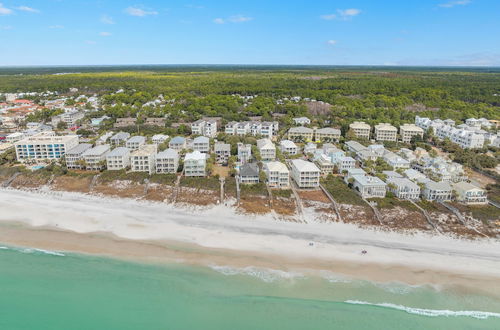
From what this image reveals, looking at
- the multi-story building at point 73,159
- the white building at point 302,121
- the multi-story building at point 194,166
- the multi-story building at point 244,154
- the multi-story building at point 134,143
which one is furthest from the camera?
the white building at point 302,121

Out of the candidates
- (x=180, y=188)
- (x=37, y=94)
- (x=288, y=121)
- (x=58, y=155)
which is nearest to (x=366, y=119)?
(x=288, y=121)

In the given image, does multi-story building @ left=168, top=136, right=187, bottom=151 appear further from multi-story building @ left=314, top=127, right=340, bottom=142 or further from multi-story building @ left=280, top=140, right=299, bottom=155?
multi-story building @ left=314, top=127, right=340, bottom=142

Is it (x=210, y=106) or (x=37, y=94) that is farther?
(x=37, y=94)

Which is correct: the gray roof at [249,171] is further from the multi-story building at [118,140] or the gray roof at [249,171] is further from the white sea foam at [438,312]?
the multi-story building at [118,140]

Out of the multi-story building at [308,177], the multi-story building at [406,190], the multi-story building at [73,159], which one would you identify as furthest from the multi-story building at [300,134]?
the multi-story building at [73,159]

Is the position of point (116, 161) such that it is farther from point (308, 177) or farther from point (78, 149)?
point (308, 177)

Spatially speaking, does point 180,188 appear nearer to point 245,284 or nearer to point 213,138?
point 245,284

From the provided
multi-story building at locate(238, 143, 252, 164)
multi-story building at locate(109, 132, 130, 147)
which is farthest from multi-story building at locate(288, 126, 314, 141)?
multi-story building at locate(109, 132, 130, 147)
